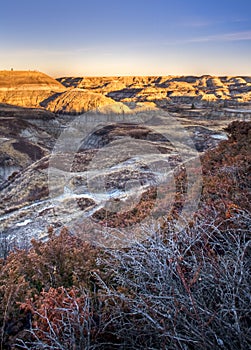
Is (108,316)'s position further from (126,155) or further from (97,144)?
(97,144)

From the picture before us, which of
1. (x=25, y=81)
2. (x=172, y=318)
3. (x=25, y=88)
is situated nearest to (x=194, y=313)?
(x=172, y=318)

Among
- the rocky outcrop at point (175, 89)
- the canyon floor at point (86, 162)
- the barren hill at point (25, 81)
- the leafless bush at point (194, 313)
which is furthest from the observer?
the rocky outcrop at point (175, 89)

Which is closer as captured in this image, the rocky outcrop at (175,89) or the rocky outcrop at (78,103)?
the rocky outcrop at (78,103)

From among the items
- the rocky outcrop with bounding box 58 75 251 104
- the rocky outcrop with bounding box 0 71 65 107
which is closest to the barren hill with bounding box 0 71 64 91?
the rocky outcrop with bounding box 0 71 65 107

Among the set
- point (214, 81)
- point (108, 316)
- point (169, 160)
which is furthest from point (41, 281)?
point (214, 81)

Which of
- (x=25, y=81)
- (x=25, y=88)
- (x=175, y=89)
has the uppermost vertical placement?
(x=25, y=81)

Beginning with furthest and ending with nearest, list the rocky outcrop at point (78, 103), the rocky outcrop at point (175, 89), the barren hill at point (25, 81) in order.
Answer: the rocky outcrop at point (175, 89), the barren hill at point (25, 81), the rocky outcrop at point (78, 103)

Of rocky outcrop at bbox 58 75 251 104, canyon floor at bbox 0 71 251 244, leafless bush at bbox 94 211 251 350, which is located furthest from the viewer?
rocky outcrop at bbox 58 75 251 104

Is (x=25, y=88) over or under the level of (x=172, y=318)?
over

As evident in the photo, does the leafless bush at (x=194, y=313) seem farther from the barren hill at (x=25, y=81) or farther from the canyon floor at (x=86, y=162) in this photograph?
the barren hill at (x=25, y=81)

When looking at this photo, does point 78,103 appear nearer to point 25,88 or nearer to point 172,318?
point 25,88

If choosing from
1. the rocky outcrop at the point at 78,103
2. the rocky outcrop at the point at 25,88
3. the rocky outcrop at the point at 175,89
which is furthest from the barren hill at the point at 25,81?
the rocky outcrop at the point at 175,89

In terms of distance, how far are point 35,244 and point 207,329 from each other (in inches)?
169

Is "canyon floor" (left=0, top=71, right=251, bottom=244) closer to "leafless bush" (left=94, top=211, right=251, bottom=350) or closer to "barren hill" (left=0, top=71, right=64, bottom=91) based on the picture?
"leafless bush" (left=94, top=211, right=251, bottom=350)
